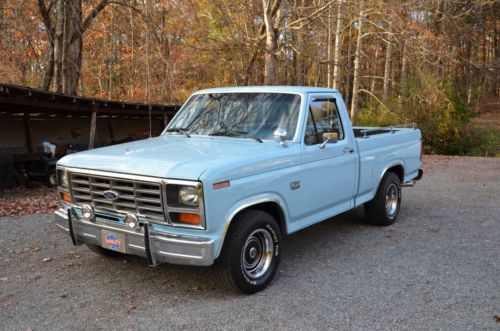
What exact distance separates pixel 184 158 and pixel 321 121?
7.03 feet

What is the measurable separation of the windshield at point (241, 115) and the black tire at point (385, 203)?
93.1 inches

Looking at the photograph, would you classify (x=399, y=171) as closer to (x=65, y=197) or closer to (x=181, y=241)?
(x=181, y=241)

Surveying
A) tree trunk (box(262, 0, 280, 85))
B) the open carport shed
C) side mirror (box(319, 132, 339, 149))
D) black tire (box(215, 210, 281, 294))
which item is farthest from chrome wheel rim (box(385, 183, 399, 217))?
tree trunk (box(262, 0, 280, 85))

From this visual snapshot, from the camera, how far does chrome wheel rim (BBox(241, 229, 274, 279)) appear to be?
15.5 feet

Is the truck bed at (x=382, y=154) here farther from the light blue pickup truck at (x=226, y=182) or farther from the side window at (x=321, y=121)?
the side window at (x=321, y=121)

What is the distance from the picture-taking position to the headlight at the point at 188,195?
407 cm

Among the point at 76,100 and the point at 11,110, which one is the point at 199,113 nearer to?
the point at 76,100

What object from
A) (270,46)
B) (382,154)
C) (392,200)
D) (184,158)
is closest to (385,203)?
(392,200)

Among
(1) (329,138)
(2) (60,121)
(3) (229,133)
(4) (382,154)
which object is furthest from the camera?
(2) (60,121)

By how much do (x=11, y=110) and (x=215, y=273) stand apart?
13403 millimetres

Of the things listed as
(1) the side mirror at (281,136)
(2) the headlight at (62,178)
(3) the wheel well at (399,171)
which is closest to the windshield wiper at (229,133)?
(1) the side mirror at (281,136)

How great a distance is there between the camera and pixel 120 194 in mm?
4465

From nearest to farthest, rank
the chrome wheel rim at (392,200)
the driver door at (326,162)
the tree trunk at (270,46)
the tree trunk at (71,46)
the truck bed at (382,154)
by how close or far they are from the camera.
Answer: the driver door at (326,162), the truck bed at (382,154), the chrome wheel rim at (392,200), the tree trunk at (270,46), the tree trunk at (71,46)

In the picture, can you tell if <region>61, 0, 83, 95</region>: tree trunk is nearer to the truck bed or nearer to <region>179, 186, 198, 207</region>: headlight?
the truck bed
